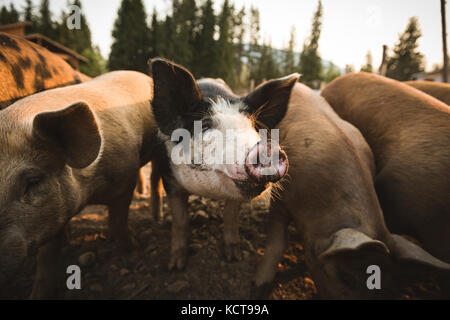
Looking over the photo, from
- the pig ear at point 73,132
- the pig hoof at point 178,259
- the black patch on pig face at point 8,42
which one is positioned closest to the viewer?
the pig ear at point 73,132

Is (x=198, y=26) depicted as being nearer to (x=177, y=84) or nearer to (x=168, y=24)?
(x=168, y=24)

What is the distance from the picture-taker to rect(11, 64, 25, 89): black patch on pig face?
190 cm

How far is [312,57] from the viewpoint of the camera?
30766 mm

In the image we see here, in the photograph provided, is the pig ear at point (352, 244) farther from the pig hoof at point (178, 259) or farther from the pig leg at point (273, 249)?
the pig hoof at point (178, 259)

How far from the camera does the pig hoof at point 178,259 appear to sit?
2.36 metres

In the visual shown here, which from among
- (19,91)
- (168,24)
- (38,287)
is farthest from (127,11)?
(38,287)

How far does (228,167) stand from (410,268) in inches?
54.5

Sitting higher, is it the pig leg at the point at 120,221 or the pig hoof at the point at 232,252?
the pig leg at the point at 120,221

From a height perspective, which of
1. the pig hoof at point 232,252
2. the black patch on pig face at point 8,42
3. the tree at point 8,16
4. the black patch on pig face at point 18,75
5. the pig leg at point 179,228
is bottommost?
the pig hoof at point 232,252

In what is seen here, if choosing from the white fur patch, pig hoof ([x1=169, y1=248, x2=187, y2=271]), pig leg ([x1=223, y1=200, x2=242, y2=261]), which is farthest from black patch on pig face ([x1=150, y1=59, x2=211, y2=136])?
pig hoof ([x1=169, y1=248, x2=187, y2=271])

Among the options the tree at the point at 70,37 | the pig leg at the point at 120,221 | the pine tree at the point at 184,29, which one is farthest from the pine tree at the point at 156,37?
the pig leg at the point at 120,221

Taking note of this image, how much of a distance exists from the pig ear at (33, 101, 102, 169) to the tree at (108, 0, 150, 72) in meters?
15.4

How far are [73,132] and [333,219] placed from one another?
1.85 meters

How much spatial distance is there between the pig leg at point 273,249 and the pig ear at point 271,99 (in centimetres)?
85
